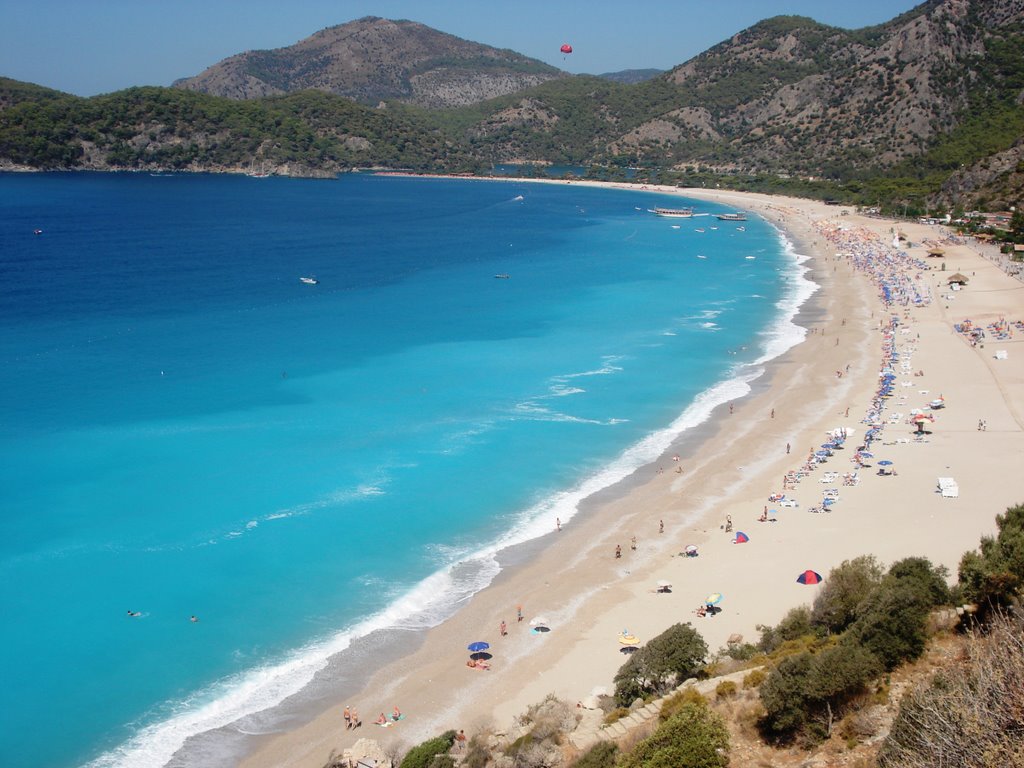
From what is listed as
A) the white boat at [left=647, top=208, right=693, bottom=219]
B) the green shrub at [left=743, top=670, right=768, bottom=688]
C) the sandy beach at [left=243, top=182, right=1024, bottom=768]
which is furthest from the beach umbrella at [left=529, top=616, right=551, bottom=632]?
the white boat at [left=647, top=208, right=693, bottom=219]

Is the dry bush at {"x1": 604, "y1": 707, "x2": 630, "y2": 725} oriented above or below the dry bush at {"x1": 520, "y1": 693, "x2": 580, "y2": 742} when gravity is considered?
above

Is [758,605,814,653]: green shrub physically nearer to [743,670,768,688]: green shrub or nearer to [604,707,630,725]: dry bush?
[743,670,768,688]: green shrub

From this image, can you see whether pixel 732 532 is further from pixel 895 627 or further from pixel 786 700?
pixel 786 700

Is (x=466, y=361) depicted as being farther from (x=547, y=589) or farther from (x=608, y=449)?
(x=547, y=589)

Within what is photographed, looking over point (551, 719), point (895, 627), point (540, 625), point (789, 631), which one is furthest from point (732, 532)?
point (551, 719)

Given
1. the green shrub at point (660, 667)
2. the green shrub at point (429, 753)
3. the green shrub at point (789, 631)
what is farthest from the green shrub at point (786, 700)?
the green shrub at point (429, 753)

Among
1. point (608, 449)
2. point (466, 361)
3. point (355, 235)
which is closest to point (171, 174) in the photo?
point (355, 235)
